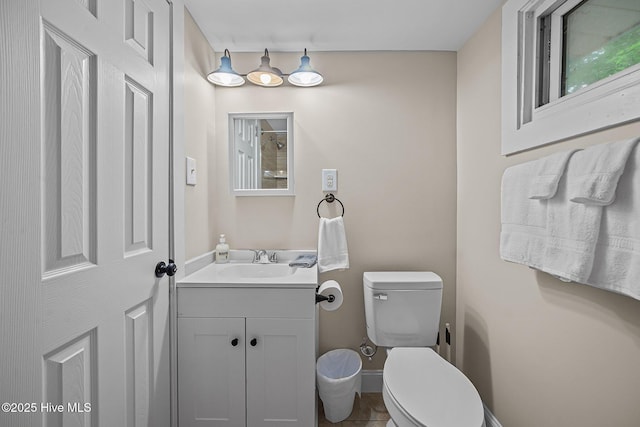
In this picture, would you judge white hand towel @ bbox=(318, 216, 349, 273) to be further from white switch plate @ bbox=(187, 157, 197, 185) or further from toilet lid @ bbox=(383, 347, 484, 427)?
white switch plate @ bbox=(187, 157, 197, 185)

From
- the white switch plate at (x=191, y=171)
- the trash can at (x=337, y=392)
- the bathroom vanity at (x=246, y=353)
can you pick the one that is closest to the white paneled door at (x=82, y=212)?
the bathroom vanity at (x=246, y=353)

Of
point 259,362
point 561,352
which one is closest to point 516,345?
point 561,352

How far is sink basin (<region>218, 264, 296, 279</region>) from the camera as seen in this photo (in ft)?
5.44

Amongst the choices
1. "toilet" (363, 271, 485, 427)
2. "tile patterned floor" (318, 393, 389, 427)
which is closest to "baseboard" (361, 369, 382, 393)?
"tile patterned floor" (318, 393, 389, 427)

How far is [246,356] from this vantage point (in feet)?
4.29

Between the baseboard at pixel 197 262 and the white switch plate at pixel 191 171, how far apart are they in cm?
41

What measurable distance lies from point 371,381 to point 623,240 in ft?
5.11

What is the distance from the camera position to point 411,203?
1.84m

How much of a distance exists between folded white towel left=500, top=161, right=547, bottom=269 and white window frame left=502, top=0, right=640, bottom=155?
0.17 metres

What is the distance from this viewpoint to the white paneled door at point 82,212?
0.64 m

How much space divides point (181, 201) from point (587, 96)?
5.54 ft

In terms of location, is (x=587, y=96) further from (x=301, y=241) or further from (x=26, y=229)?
(x=26, y=229)

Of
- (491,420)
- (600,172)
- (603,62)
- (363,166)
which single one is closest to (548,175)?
(600,172)

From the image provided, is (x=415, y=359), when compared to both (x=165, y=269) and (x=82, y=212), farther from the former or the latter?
(x=82, y=212)
